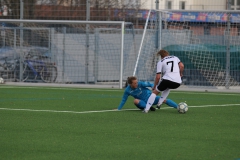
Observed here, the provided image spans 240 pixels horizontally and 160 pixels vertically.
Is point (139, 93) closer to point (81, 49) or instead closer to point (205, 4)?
point (81, 49)

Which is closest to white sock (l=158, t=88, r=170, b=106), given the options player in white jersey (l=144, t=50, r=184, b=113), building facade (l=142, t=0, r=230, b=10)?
player in white jersey (l=144, t=50, r=184, b=113)

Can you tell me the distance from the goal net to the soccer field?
14.2ft

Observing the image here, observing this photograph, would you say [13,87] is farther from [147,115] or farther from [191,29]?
[147,115]

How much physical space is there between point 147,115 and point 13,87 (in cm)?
873

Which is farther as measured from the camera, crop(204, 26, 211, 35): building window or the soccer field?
crop(204, 26, 211, 35): building window

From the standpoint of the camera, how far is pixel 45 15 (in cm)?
2545

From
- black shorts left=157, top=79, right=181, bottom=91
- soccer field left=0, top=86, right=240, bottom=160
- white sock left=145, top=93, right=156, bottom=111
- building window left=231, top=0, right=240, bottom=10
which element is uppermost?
building window left=231, top=0, right=240, bottom=10

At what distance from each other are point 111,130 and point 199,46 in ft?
38.5

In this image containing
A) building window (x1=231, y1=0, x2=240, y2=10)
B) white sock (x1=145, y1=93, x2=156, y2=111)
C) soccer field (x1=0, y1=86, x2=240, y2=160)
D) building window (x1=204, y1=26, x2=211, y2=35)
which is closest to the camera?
soccer field (x1=0, y1=86, x2=240, y2=160)

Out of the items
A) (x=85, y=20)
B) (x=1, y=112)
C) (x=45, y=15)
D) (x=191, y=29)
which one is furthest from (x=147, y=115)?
(x=45, y=15)

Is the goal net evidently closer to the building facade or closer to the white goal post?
the building facade

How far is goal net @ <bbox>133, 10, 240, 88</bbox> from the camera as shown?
21203 mm

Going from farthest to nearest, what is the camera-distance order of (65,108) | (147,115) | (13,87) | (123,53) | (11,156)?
(123,53) < (13,87) < (65,108) < (147,115) < (11,156)

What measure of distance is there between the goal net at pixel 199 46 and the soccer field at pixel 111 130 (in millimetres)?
4330
